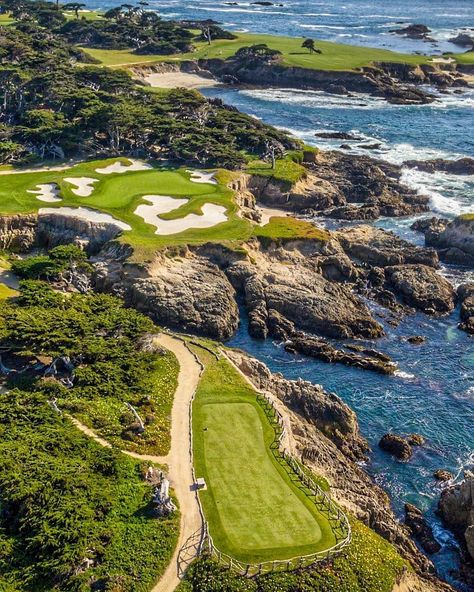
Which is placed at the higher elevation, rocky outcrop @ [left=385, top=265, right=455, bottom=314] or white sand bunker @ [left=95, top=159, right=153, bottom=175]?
white sand bunker @ [left=95, top=159, right=153, bottom=175]

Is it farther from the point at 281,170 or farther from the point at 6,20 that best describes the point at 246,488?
the point at 6,20

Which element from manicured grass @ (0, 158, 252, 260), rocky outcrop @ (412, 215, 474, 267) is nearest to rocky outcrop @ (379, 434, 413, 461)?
manicured grass @ (0, 158, 252, 260)

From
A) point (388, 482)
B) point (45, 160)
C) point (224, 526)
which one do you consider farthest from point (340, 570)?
point (45, 160)

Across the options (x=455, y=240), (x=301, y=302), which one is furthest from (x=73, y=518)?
(x=455, y=240)

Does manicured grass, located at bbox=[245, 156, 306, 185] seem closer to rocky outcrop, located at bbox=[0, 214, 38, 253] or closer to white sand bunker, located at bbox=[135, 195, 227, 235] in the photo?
white sand bunker, located at bbox=[135, 195, 227, 235]

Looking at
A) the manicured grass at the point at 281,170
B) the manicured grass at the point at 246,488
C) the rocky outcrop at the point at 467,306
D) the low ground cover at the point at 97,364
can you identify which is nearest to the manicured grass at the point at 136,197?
the manicured grass at the point at 281,170

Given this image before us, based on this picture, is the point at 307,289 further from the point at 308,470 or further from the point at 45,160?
the point at 45,160

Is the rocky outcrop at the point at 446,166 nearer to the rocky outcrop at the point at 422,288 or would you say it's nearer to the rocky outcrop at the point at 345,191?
the rocky outcrop at the point at 345,191
